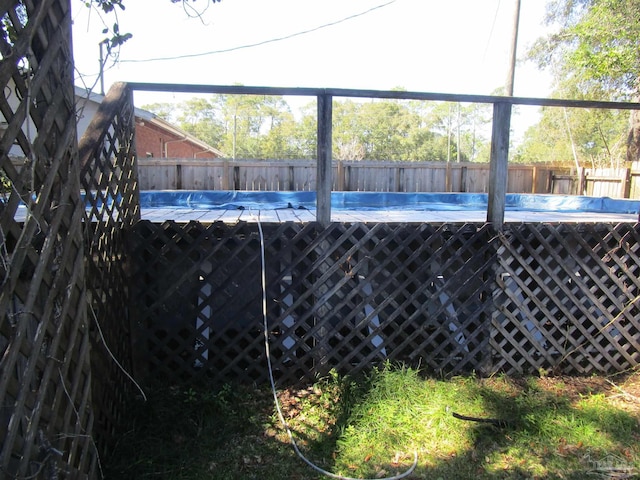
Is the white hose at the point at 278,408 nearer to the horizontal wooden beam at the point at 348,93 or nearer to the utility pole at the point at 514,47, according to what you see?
the horizontal wooden beam at the point at 348,93

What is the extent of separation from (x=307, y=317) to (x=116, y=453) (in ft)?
4.99

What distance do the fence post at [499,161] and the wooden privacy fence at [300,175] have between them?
7580mm

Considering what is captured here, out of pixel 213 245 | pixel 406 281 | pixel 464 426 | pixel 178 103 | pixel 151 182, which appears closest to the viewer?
pixel 464 426

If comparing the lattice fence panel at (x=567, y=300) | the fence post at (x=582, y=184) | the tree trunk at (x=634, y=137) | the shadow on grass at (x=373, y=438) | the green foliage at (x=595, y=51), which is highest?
the green foliage at (x=595, y=51)

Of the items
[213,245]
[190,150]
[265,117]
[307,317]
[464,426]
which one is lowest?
[464,426]

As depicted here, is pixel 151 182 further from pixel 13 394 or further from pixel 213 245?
pixel 13 394

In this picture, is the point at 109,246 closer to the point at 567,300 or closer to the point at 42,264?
the point at 42,264

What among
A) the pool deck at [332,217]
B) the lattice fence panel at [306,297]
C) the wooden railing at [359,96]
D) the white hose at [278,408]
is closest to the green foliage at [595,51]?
the pool deck at [332,217]

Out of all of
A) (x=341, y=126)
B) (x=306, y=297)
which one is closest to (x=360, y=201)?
(x=306, y=297)

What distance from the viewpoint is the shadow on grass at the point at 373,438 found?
100.0 inches

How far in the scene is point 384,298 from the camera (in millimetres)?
3543

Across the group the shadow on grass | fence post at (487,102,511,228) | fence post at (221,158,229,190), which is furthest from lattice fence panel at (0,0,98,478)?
fence post at (221,158,229,190)

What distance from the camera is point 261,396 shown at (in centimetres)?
327

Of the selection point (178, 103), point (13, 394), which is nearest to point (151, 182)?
point (13, 394)
